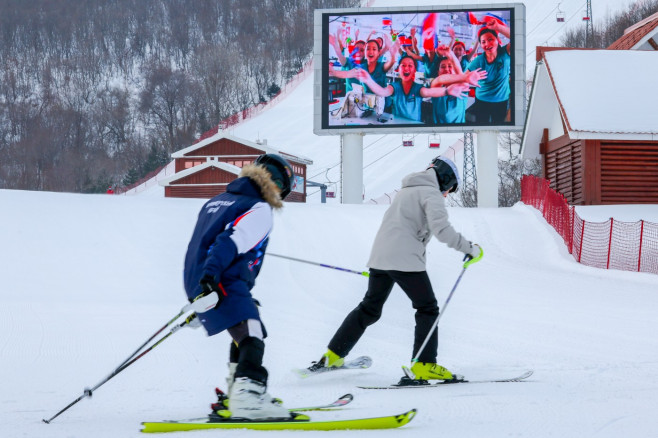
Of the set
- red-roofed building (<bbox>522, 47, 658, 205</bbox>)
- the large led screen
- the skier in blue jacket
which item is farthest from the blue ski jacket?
the large led screen

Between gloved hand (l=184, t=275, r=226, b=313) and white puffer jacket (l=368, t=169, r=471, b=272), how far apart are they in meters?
1.74

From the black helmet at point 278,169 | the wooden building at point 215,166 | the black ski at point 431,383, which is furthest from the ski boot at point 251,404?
the wooden building at point 215,166

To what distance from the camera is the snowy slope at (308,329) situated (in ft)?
14.6

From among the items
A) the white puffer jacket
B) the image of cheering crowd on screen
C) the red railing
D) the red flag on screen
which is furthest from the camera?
the red flag on screen

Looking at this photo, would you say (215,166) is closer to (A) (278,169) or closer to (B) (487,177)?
(B) (487,177)

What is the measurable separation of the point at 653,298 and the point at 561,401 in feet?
22.8

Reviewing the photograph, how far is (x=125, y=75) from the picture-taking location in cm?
10719

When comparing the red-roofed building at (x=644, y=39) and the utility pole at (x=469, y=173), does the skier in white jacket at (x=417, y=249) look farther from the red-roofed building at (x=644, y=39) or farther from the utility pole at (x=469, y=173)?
the utility pole at (x=469, y=173)

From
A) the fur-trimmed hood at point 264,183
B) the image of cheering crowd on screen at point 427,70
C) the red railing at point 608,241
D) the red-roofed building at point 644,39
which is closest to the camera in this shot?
the fur-trimmed hood at point 264,183

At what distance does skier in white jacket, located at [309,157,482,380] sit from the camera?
5395mm

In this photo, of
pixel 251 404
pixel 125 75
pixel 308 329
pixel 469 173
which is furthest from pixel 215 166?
pixel 125 75

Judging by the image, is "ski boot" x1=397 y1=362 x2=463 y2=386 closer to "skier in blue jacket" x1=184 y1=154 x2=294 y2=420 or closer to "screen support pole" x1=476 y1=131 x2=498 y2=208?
"skier in blue jacket" x1=184 y1=154 x2=294 y2=420

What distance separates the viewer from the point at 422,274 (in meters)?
5.46

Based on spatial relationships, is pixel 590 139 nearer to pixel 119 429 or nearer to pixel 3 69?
pixel 119 429
